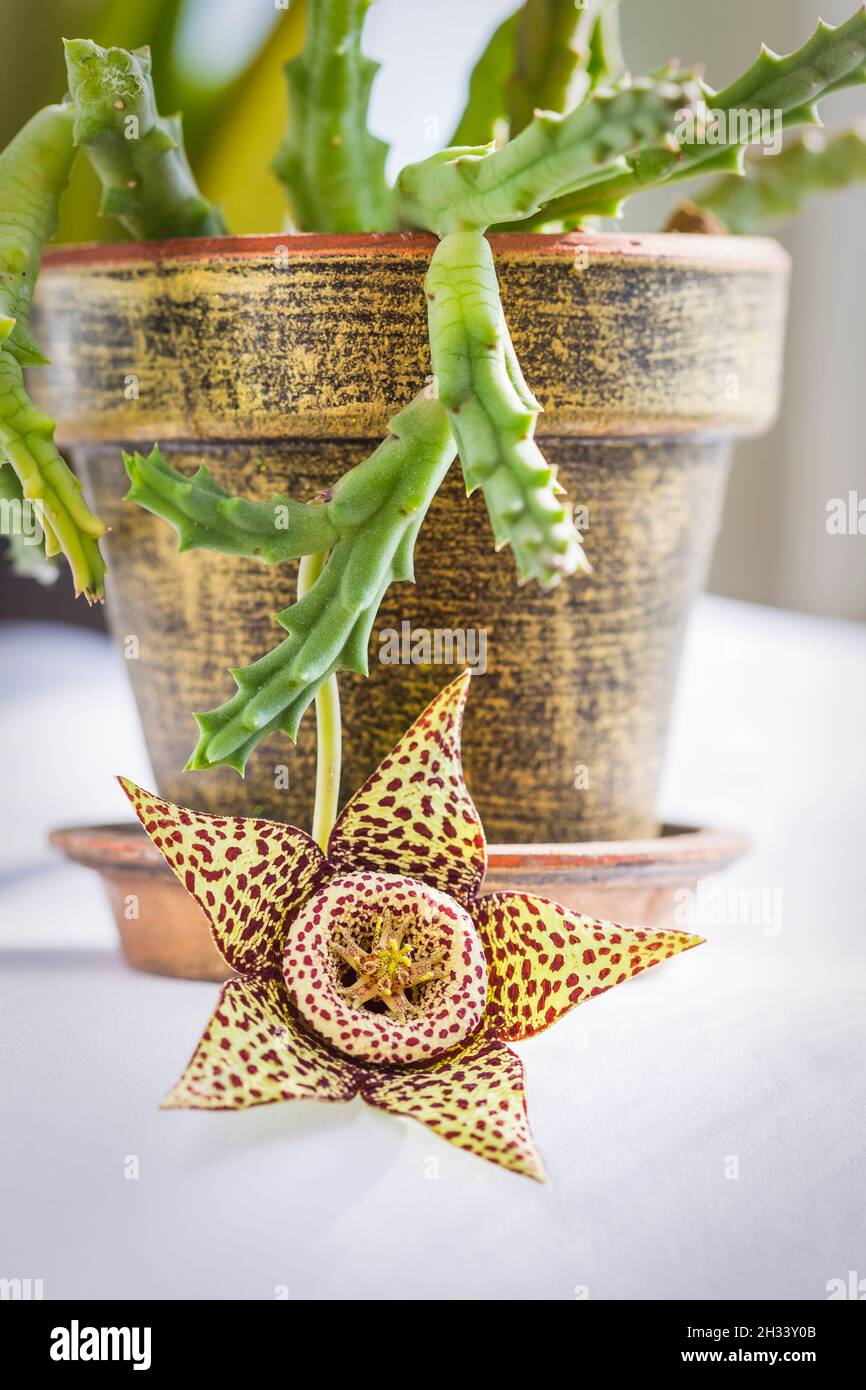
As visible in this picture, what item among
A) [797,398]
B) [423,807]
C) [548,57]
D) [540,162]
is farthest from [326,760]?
[797,398]

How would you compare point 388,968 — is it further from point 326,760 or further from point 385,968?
point 326,760

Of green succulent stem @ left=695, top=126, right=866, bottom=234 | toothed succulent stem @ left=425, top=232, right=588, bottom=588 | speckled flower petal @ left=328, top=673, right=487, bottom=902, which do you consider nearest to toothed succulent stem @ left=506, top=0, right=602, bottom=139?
green succulent stem @ left=695, top=126, right=866, bottom=234

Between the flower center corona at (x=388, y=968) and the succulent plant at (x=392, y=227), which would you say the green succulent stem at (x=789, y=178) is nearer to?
the succulent plant at (x=392, y=227)

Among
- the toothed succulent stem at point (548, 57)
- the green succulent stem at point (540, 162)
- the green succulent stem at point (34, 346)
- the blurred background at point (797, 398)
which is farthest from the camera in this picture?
the blurred background at point (797, 398)

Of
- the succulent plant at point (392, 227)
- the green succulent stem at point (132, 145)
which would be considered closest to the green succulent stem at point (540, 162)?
the succulent plant at point (392, 227)

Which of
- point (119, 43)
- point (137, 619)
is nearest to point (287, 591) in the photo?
point (137, 619)
